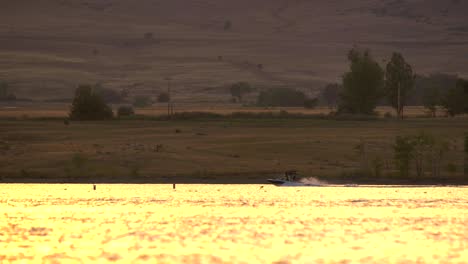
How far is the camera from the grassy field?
277 feet

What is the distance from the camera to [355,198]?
249ft

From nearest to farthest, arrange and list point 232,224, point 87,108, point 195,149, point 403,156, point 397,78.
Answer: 1. point 232,224
2. point 403,156
3. point 195,149
4. point 87,108
5. point 397,78

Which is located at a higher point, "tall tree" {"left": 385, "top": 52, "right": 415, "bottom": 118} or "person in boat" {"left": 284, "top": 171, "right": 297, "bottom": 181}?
"tall tree" {"left": 385, "top": 52, "right": 415, "bottom": 118}

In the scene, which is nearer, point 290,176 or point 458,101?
point 290,176

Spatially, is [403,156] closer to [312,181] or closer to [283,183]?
[312,181]

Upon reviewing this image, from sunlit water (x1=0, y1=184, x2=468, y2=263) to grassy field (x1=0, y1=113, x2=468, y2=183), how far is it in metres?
1.37

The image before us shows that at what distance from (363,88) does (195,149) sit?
70.3 metres

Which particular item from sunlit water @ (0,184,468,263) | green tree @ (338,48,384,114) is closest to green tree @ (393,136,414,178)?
sunlit water @ (0,184,468,263)

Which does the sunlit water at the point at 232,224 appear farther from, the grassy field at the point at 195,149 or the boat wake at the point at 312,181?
the grassy field at the point at 195,149

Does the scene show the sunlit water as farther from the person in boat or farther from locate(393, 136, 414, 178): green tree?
locate(393, 136, 414, 178): green tree

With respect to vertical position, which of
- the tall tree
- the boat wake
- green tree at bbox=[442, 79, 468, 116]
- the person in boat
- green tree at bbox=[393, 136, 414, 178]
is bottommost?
the boat wake

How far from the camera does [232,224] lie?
56.3 meters

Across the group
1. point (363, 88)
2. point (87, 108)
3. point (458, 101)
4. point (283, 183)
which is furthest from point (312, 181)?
point (363, 88)

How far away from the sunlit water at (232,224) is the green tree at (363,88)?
3171 inches
